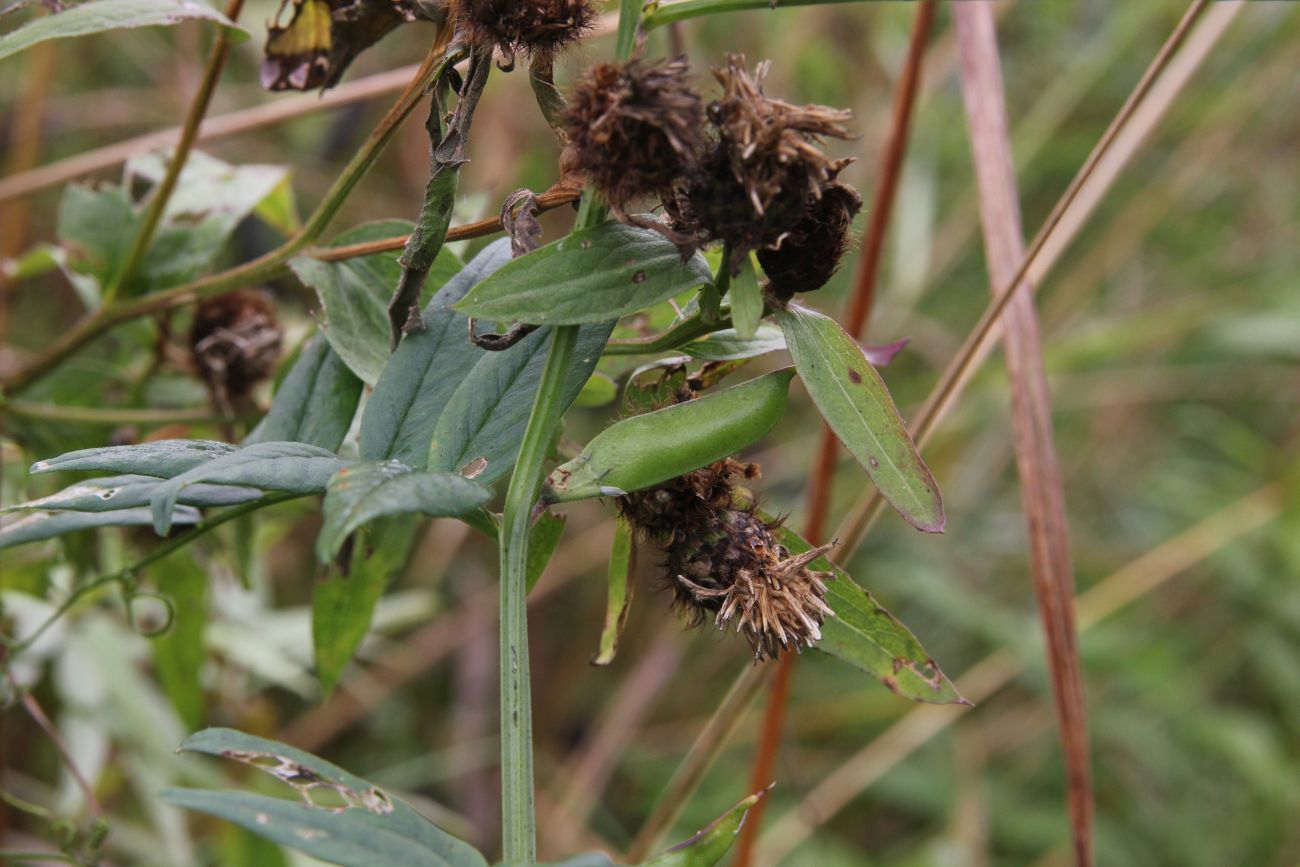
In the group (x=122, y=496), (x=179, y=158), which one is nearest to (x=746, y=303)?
(x=122, y=496)

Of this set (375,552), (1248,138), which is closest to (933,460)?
(1248,138)

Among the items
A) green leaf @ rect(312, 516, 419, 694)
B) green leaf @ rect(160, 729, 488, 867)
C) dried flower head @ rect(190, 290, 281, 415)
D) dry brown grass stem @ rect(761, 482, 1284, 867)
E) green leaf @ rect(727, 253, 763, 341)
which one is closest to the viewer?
green leaf @ rect(160, 729, 488, 867)

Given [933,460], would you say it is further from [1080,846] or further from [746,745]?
[1080,846]

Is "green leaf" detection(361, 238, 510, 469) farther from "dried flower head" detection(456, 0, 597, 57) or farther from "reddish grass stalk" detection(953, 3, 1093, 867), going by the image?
"reddish grass stalk" detection(953, 3, 1093, 867)

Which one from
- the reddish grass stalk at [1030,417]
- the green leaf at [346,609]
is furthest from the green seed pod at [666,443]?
the reddish grass stalk at [1030,417]

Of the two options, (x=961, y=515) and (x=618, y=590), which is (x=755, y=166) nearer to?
(x=618, y=590)

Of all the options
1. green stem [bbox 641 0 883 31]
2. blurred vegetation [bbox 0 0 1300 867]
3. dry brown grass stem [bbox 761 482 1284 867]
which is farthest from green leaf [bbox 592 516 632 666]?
dry brown grass stem [bbox 761 482 1284 867]
